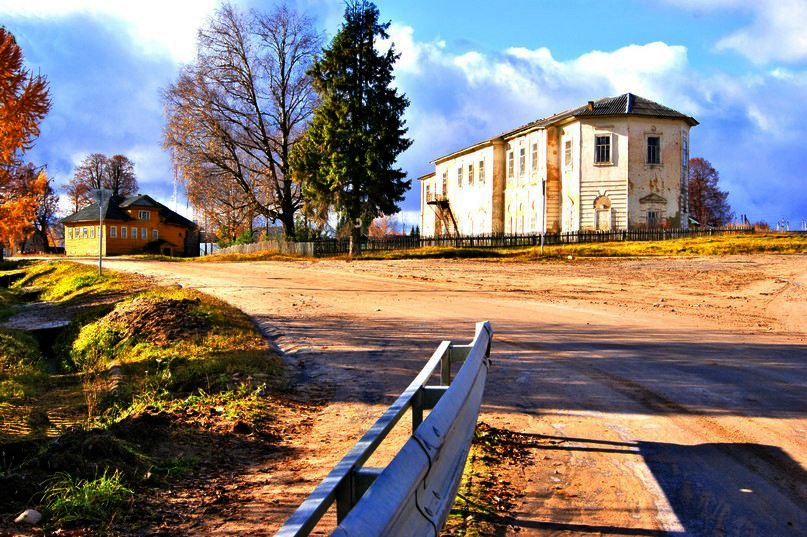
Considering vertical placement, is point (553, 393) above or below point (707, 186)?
below

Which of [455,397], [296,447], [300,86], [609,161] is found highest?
[300,86]

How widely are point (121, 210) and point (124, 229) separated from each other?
2724mm

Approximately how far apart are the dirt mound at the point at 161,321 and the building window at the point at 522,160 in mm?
43761

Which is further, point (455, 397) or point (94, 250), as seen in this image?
point (94, 250)

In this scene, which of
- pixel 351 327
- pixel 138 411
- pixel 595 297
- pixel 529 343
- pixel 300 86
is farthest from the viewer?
pixel 300 86

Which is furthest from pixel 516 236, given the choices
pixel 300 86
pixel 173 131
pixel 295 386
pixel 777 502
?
pixel 777 502

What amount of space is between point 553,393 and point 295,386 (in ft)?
9.84

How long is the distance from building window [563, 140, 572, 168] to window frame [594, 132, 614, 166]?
83.1 inches

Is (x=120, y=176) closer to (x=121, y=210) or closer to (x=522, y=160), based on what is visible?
(x=121, y=210)

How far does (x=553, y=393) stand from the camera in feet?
22.7

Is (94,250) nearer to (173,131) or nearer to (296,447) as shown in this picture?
(173,131)

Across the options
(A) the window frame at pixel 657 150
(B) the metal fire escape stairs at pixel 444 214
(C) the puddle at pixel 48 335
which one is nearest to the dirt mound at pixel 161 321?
(C) the puddle at pixel 48 335

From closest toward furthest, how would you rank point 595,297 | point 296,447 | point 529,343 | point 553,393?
point 296,447 < point 553,393 < point 529,343 < point 595,297

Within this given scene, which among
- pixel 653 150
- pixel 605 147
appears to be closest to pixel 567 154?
pixel 605 147
